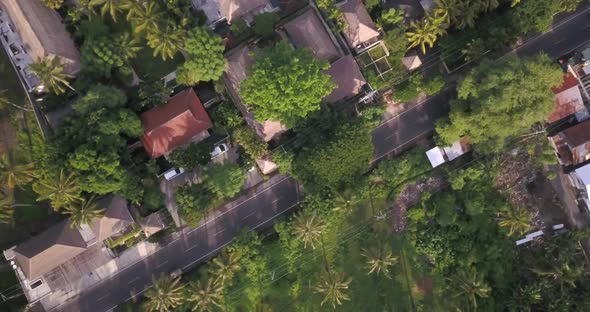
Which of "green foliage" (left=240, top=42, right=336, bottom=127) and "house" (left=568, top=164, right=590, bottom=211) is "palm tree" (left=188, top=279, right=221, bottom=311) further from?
"house" (left=568, top=164, right=590, bottom=211)

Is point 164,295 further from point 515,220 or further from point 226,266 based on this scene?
point 515,220

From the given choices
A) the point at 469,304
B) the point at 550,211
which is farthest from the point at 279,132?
the point at 550,211

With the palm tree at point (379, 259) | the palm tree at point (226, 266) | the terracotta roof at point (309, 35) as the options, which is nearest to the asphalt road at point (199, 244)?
the palm tree at point (226, 266)

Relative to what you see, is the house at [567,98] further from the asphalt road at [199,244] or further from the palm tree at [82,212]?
the palm tree at [82,212]

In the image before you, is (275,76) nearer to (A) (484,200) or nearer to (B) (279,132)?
(B) (279,132)

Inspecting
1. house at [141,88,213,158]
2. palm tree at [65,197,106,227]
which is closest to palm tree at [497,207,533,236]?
house at [141,88,213,158]

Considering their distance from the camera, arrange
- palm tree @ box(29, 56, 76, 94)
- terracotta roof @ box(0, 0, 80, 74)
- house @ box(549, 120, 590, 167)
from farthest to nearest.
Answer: house @ box(549, 120, 590, 167), terracotta roof @ box(0, 0, 80, 74), palm tree @ box(29, 56, 76, 94)
